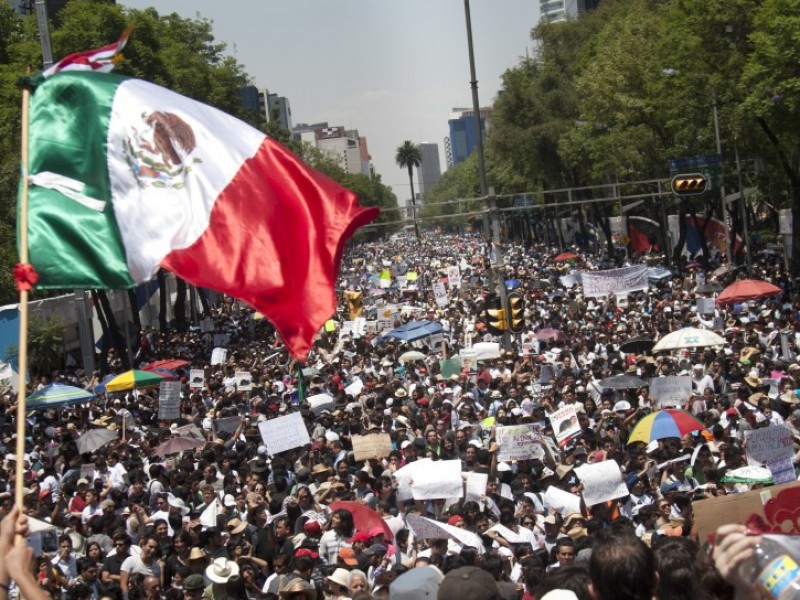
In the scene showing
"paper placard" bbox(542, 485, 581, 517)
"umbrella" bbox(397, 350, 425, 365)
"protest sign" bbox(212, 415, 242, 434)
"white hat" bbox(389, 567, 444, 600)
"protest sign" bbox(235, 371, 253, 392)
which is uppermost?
"white hat" bbox(389, 567, 444, 600)

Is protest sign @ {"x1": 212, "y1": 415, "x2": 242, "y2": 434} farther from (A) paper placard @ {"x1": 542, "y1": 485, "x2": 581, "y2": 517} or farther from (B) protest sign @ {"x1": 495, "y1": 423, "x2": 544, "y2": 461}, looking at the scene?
(A) paper placard @ {"x1": 542, "y1": 485, "x2": 581, "y2": 517}

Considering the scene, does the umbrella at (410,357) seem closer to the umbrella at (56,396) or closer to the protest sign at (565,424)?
the umbrella at (56,396)

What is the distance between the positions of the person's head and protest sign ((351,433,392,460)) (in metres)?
9.95

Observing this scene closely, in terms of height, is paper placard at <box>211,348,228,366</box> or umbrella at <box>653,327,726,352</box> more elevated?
umbrella at <box>653,327,726,352</box>

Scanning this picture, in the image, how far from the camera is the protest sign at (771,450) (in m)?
11.1

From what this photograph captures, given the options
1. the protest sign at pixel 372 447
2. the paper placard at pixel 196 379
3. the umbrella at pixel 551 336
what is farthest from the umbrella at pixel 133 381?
the protest sign at pixel 372 447

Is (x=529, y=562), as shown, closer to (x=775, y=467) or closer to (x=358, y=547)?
(x=358, y=547)

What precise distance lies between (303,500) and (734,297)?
53.5 ft

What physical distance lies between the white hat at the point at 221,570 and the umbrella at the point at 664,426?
5644 millimetres

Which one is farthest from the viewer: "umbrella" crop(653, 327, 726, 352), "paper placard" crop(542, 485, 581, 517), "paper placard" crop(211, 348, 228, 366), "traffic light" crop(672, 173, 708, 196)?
"paper placard" crop(211, 348, 228, 366)

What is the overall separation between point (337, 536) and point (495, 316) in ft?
41.3

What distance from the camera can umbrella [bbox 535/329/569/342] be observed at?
26.2 meters

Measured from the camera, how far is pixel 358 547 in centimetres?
954

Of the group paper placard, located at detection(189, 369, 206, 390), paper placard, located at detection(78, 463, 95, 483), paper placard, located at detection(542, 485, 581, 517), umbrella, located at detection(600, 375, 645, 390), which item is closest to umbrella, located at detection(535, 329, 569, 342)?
paper placard, located at detection(189, 369, 206, 390)
